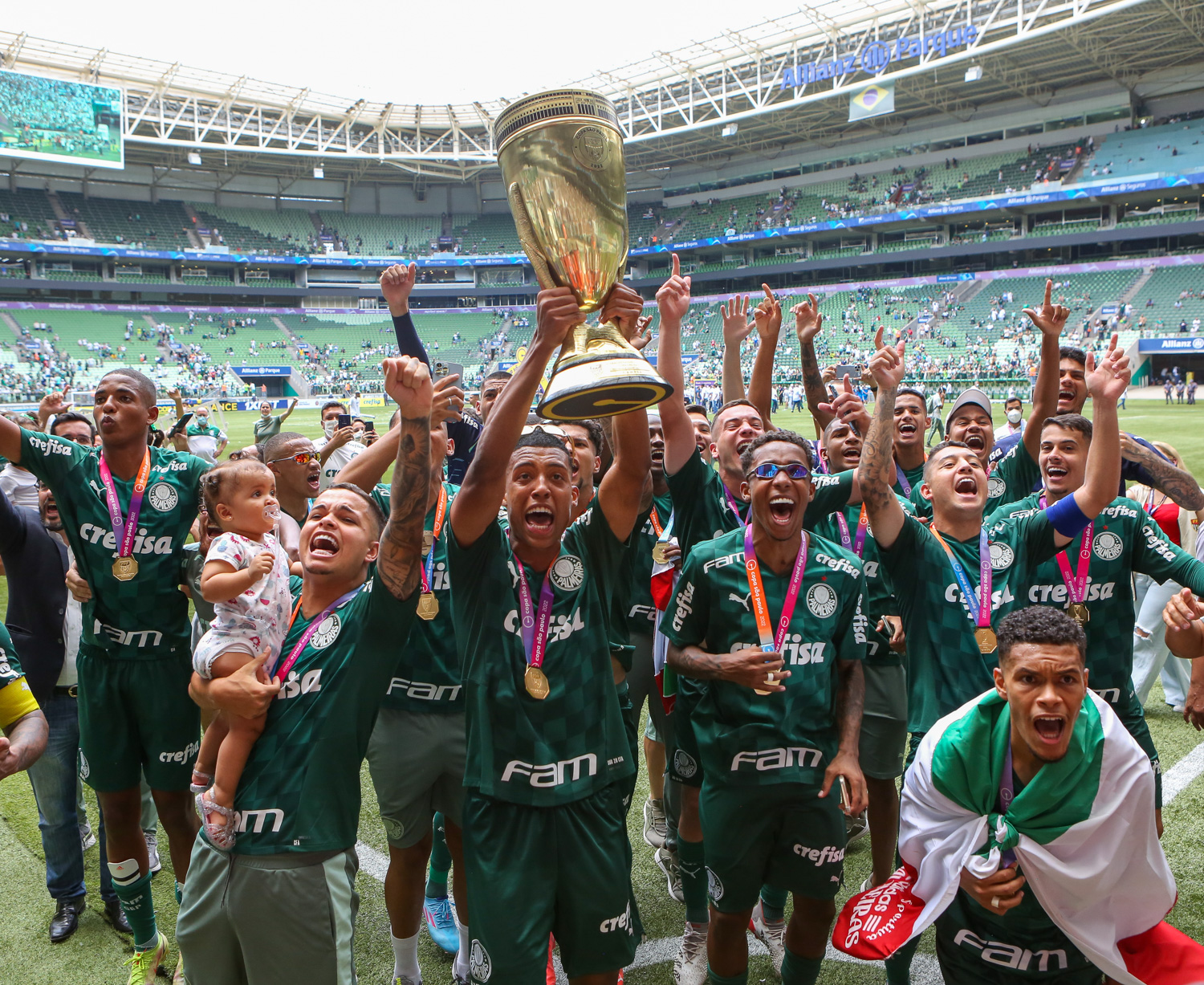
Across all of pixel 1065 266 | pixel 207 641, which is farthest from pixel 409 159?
pixel 207 641

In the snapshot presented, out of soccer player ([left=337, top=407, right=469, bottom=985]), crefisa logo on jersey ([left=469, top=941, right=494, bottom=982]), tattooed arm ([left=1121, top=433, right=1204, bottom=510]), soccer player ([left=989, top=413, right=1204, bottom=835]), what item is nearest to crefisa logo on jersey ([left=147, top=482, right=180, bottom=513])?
soccer player ([left=337, top=407, right=469, bottom=985])

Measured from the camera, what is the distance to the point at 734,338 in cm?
374

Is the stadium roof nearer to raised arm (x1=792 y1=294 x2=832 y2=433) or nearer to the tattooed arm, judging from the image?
raised arm (x1=792 y1=294 x2=832 y2=433)

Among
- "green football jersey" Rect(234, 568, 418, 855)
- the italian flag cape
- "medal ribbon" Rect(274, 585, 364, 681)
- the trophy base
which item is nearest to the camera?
the trophy base

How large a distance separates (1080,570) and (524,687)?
7.46ft

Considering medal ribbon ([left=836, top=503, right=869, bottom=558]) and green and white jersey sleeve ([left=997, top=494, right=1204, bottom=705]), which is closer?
green and white jersey sleeve ([left=997, top=494, right=1204, bottom=705])

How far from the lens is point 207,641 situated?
2.42 metres

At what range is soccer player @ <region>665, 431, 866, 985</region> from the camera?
269 cm

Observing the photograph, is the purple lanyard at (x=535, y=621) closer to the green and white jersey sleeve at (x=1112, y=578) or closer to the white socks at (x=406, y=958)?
the white socks at (x=406, y=958)

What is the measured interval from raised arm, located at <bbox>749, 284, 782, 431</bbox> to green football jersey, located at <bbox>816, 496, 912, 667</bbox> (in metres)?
0.56

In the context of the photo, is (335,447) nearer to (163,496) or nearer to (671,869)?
(163,496)

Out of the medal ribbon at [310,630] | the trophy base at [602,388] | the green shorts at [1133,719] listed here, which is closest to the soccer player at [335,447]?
the medal ribbon at [310,630]

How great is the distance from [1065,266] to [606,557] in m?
47.0

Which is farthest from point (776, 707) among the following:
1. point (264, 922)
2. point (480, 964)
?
point (264, 922)
